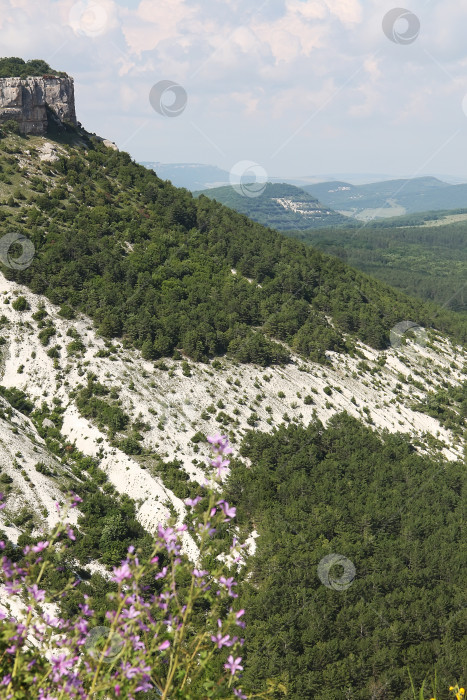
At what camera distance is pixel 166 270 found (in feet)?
274

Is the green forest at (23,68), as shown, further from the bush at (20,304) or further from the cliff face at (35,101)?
the bush at (20,304)

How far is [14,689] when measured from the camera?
836 cm

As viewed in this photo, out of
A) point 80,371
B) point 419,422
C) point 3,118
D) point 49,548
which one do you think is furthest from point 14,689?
point 3,118

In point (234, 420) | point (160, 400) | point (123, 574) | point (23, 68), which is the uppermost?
point (23, 68)

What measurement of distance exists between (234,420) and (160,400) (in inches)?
378

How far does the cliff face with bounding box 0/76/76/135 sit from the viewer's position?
94.4 metres

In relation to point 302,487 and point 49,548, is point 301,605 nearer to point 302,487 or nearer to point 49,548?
point 302,487

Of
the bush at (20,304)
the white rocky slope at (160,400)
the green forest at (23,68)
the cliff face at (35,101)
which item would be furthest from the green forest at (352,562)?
the green forest at (23,68)

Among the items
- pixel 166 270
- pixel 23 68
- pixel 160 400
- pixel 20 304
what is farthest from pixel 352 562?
pixel 23 68

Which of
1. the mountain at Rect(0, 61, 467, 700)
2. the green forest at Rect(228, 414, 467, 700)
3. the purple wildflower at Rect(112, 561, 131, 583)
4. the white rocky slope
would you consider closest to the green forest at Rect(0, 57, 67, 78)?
the mountain at Rect(0, 61, 467, 700)

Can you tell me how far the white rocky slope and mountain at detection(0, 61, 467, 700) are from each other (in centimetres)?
30

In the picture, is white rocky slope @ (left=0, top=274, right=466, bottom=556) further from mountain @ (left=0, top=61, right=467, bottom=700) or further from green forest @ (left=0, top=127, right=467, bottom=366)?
green forest @ (left=0, top=127, right=467, bottom=366)

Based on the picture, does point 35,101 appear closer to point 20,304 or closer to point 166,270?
point 166,270

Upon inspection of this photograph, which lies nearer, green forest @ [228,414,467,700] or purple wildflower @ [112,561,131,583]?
purple wildflower @ [112,561,131,583]
